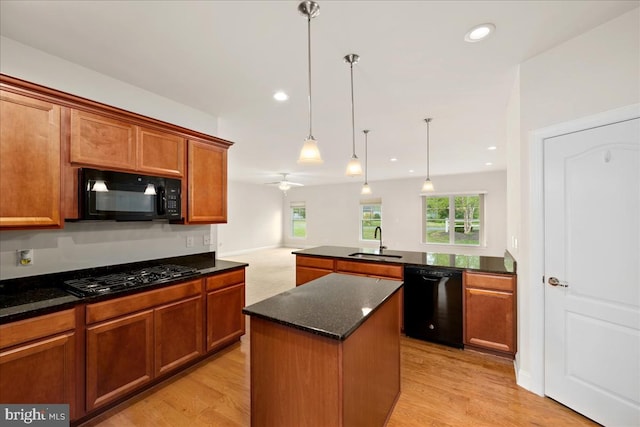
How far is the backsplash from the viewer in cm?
198

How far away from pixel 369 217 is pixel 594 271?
25.6 feet

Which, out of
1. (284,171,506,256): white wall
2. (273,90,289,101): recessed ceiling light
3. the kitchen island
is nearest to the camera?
the kitchen island

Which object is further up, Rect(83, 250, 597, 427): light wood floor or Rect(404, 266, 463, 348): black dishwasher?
Rect(404, 266, 463, 348): black dishwasher

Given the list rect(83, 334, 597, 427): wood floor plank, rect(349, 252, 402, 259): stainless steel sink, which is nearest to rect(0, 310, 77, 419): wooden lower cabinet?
rect(83, 334, 597, 427): wood floor plank

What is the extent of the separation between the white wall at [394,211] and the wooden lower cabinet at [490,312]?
573 centimetres

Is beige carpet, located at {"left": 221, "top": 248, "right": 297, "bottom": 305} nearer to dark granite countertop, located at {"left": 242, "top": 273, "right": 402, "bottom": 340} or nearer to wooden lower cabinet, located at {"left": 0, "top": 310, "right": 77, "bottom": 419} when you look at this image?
wooden lower cabinet, located at {"left": 0, "top": 310, "right": 77, "bottom": 419}

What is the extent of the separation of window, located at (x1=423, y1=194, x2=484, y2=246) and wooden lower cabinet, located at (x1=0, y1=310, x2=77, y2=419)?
27.5 feet

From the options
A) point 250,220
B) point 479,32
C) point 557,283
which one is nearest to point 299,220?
point 250,220

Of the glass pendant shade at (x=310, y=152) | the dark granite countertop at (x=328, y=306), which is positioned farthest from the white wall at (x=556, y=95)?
the glass pendant shade at (x=310, y=152)

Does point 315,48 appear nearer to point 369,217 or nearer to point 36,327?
point 36,327

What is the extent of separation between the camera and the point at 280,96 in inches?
113

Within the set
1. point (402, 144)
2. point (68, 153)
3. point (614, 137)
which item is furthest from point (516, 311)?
point (68, 153)

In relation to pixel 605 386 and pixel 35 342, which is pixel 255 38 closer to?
pixel 35 342

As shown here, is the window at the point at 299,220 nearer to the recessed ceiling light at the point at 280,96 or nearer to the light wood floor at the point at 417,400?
the recessed ceiling light at the point at 280,96
